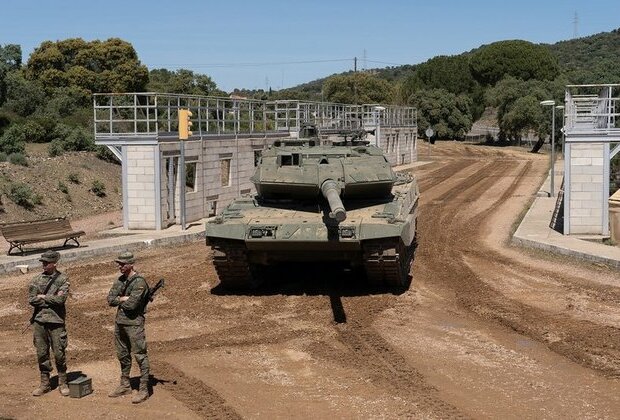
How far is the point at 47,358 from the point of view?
8617mm

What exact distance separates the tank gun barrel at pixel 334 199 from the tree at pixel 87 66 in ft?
141

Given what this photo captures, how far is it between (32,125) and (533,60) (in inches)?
2514

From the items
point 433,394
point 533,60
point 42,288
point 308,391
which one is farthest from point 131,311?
point 533,60

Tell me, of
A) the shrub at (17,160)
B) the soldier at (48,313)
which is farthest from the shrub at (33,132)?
the soldier at (48,313)

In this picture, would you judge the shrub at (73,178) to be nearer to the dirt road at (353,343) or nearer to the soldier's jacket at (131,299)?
the dirt road at (353,343)

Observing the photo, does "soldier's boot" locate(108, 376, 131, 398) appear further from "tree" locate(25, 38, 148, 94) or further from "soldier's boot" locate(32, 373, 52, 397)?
"tree" locate(25, 38, 148, 94)

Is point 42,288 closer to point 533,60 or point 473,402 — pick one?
point 473,402

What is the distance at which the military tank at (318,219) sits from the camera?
12.6 m

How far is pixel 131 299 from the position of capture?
8.19 metres

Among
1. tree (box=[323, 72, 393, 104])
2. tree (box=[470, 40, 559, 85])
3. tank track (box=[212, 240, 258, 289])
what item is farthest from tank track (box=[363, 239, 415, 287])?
tree (box=[470, 40, 559, 85])

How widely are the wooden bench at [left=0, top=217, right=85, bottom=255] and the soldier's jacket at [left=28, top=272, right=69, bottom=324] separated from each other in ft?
31.3

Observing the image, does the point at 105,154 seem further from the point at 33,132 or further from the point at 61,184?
the point at 61,184

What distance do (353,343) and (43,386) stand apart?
13.1 feet

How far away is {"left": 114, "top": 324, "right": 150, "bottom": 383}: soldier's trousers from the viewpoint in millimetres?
8281
